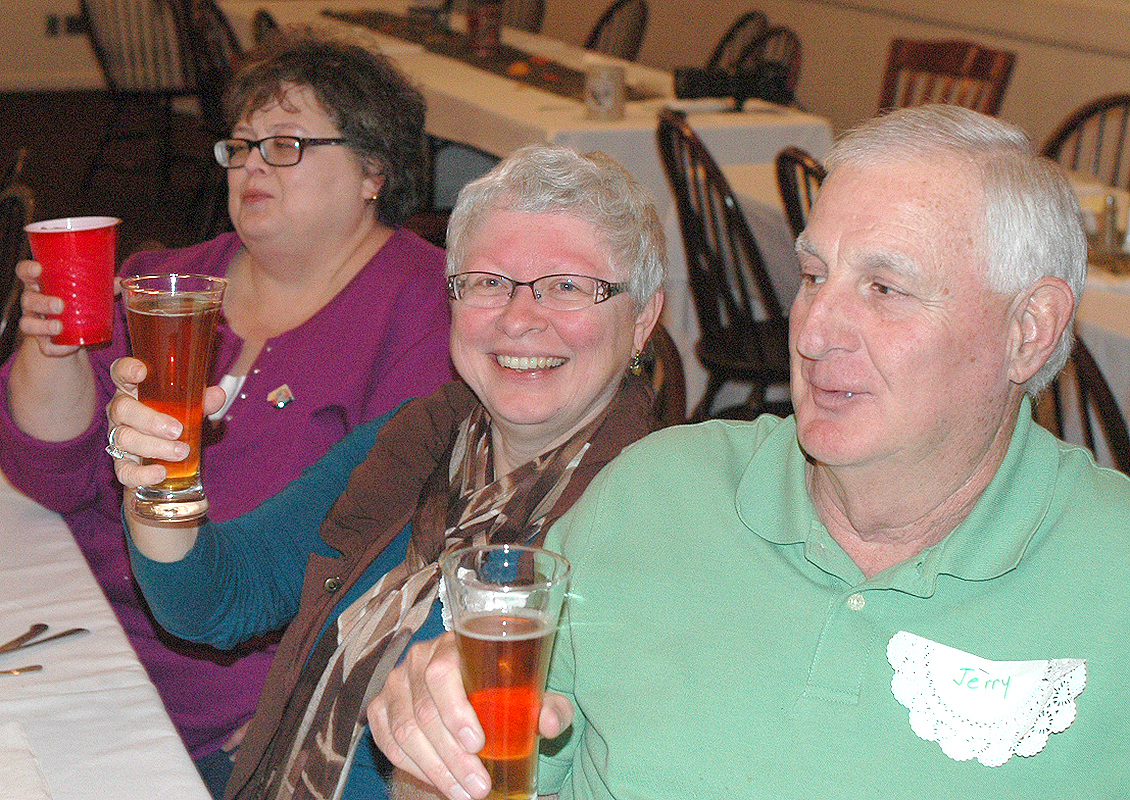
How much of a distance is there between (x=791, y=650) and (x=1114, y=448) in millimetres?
1438

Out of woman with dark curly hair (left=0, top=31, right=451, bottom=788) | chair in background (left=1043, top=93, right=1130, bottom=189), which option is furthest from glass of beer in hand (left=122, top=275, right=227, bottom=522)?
chair in background (left=1043, top=93, right=1130, bottom=189)

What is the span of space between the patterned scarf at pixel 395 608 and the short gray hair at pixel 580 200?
22 cm

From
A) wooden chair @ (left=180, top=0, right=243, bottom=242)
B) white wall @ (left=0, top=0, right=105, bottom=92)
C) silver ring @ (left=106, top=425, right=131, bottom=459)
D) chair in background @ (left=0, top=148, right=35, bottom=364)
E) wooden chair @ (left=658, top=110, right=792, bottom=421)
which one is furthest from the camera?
white wall @ (left=0, top=0, right=105, bottom=92)

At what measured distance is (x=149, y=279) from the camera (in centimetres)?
141

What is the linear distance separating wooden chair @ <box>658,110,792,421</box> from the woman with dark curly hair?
5.04ft

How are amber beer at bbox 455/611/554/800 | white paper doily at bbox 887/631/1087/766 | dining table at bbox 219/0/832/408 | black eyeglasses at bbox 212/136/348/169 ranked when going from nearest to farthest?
1. amber beer at bbox 455/611/554/800
2. white paper doily at bbox 887/631/1087/766
3. black eyeglasses at bbox 212/136/348/169
4. dining table at bbox 219/0/832/408

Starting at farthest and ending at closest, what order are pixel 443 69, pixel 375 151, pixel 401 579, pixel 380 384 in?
pixel 443 69 < pixel 375 151 < pixel 380 384 < pixel 401 579

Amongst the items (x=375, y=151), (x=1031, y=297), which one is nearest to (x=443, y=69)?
(x=375, y=151)

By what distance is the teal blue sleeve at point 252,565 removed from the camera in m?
1.62

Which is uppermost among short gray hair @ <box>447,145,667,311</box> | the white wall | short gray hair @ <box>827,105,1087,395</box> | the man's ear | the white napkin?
short gray hair @ <box>827,105,1087,395</box>

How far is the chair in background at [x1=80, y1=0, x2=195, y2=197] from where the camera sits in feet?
22.5

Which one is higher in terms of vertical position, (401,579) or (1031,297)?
(1031,297)

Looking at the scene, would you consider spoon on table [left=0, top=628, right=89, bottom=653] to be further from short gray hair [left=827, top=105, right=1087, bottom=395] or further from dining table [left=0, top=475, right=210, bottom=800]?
short gray hair [left=827, top=105, right=1087, bottom=395]

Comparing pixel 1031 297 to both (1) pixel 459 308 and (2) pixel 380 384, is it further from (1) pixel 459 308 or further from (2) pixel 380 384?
(2) pixel 380 384
